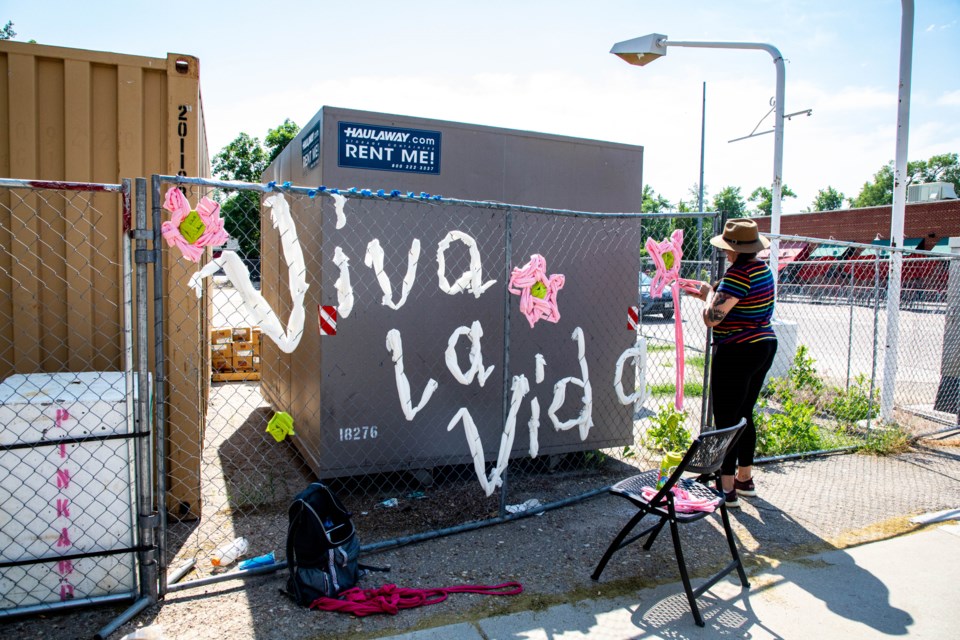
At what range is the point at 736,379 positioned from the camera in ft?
13.9

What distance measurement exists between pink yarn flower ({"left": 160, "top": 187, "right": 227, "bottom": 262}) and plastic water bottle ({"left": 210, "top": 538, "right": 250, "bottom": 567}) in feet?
5.57

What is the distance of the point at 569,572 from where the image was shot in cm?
351

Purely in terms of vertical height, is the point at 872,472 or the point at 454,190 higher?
the point at 454,190

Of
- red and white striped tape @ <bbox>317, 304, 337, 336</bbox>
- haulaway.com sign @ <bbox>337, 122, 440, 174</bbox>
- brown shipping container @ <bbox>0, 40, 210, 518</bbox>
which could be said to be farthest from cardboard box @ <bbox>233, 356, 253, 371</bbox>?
haulaway.com sign @ <bbox>337, 122, 440, 174</bbox>

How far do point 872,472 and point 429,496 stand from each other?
3.91 meters

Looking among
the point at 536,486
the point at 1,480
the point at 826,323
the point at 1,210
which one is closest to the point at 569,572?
the point at 536,486

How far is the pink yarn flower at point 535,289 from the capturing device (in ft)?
13.7

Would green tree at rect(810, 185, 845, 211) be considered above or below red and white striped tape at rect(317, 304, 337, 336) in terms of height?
above

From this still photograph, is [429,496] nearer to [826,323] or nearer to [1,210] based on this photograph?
[1,210]

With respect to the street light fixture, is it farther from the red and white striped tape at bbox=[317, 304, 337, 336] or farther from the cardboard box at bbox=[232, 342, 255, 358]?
the cardboard box at bbox=[232, 342, 255, 358]

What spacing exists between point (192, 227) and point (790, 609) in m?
3.61

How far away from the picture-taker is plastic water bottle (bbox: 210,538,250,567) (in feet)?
11.3

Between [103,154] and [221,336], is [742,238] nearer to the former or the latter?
[103,154]

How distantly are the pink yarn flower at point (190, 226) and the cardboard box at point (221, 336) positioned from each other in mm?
6009
